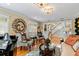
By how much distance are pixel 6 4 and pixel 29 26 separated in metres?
0.38

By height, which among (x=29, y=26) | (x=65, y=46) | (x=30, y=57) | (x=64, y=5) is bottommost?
(x=30, y=57)

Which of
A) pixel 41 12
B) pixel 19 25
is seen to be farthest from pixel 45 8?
pixel 19 25

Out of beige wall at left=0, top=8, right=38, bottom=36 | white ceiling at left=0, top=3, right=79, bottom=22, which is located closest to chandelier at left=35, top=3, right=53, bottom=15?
white ceiling at left=0, top=3, right=79, bottom=22

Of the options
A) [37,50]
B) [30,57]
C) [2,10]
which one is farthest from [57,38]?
[2,10]

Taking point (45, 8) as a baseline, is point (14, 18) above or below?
below

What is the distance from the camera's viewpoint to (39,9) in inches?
48.8

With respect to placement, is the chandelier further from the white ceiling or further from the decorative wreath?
the decorative wreath

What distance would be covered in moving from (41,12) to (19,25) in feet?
1.01

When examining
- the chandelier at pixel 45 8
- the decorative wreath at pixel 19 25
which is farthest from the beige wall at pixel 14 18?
the chandelier at pixel 45 8

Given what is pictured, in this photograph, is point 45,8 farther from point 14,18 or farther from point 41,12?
point 14,18

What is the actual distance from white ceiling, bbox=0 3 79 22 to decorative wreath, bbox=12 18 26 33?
4.1 inches

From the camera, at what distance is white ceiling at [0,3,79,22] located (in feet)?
4.00

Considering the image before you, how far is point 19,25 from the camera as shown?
1.25 metres

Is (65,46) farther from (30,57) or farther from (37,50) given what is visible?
(30,57)
